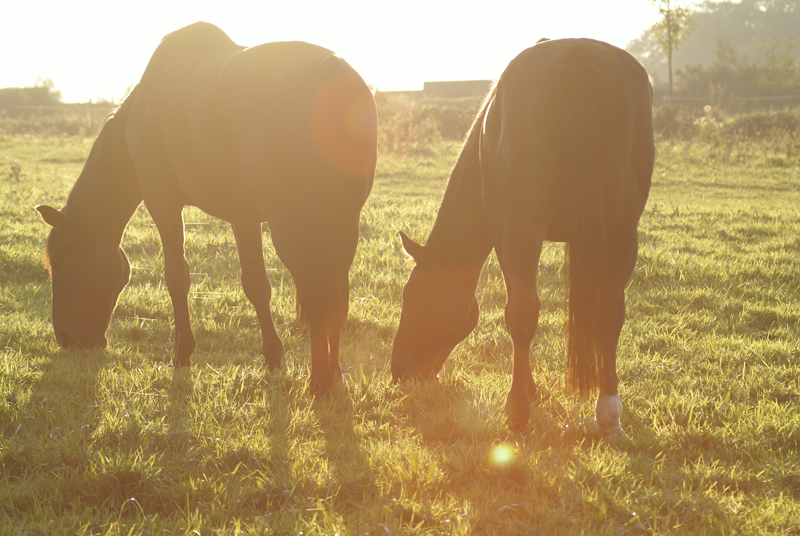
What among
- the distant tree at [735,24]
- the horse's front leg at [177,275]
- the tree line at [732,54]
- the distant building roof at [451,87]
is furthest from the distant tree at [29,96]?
the distant tree at [735,24]

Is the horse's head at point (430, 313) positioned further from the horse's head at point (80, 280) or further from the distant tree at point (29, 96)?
the distant tree at point (29, 96)

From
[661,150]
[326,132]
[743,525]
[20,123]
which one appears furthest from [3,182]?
[20,123]

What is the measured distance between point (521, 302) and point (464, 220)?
0.96 metres

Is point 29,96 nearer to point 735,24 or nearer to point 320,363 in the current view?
point 320,363

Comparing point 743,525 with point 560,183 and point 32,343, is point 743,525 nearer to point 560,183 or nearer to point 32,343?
point 560,183

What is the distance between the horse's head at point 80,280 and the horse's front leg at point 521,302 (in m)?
3.34

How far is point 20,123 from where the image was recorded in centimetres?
3152

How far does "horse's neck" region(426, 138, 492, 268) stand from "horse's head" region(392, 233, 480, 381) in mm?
86

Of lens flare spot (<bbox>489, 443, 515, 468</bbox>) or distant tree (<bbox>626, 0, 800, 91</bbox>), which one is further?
distant tree (<bbox>626, 0, 800, 91</bbox>)

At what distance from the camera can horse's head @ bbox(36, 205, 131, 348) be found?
449cm

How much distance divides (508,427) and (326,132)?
73.8 inches

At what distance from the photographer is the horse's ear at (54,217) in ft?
14.8

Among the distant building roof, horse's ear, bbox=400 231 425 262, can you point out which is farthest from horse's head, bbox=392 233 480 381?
the distant building roof

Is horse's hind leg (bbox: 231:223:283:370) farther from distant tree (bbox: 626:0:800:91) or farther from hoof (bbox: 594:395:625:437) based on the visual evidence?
distant tree (bbox: 626:0:800:91)
